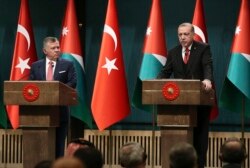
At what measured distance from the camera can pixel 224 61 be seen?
9.75 meters

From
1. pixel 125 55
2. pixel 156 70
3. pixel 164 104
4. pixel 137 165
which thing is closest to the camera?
pixel 137 165

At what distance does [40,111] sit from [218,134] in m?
3.70

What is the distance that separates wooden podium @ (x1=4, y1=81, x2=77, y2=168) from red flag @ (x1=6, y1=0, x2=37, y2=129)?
2.93m

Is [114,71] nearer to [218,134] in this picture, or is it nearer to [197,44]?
[218,134]

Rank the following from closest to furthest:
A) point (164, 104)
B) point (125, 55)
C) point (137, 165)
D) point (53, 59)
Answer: point (137, 165) < point (164, 104) < point (53, 59) < point (125, 55)

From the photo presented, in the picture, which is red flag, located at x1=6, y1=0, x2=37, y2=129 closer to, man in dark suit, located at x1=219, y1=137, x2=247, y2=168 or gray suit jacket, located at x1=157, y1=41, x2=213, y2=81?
gray suit jacket, located at x1=157, y1=41, x2=213, y2=81

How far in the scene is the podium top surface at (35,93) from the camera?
6.38 meters

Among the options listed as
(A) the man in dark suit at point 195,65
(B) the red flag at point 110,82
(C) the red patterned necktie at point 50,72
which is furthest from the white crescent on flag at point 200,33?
(C) the red patterned necktie at point 50,72

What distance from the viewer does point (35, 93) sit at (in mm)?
6414

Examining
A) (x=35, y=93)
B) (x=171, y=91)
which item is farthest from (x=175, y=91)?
(x=35, y=93)

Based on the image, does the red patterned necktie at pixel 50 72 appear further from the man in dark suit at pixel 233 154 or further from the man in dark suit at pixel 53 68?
the man in dark suit at pixel 233 154

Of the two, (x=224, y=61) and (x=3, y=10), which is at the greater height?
(x=3, y=10)

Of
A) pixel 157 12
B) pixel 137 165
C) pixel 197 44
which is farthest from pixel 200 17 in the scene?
pixel 137 165

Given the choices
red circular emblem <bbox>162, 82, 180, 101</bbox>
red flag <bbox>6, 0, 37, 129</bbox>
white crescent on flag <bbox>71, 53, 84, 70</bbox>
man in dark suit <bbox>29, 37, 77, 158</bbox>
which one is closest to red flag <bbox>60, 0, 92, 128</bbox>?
white crescent on flag <bbox>71, 53, 84, 70</bbox>
